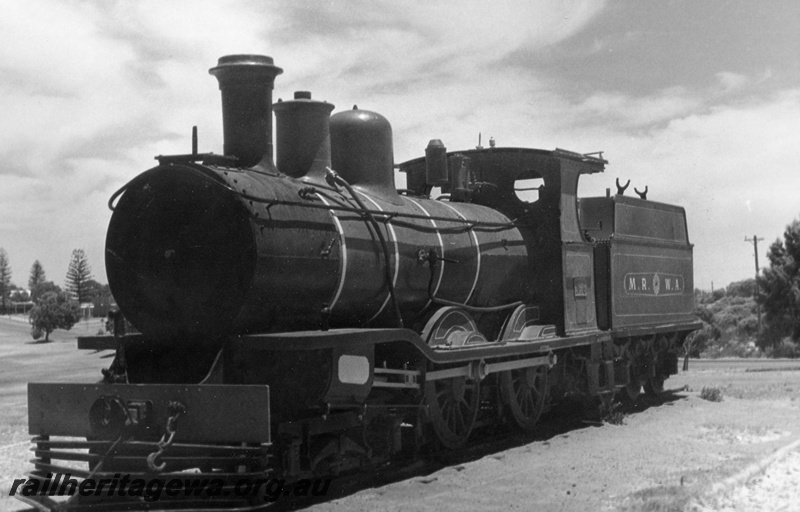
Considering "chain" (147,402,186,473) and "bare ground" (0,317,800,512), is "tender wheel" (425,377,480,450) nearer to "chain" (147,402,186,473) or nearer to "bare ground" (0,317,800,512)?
"bare ground" (0,317,800,512)

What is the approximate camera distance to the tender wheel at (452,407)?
821 centimetres

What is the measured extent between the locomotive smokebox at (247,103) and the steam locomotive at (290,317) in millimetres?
16

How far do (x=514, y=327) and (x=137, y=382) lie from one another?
4.31 m

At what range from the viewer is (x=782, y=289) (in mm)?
30312

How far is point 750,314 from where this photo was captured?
39.0 metres

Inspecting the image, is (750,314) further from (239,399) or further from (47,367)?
(239,399)

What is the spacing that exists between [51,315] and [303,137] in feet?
A: 130

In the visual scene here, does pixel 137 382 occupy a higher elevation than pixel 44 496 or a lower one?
higher

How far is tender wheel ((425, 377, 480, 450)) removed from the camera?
323 inches

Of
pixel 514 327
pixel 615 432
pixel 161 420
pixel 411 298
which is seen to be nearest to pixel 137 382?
pixel 161 420

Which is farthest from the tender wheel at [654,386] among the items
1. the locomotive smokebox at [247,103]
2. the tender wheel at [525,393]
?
the locomotive smokebox at [247,103]

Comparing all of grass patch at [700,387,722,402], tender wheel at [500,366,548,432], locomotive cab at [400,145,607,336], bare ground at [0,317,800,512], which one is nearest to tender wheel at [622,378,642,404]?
bare ground at [0,317,800,512]

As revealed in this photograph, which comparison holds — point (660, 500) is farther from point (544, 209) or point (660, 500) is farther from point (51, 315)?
point (51, 315)

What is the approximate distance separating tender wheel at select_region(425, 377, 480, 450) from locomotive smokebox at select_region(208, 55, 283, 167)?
2625mm
